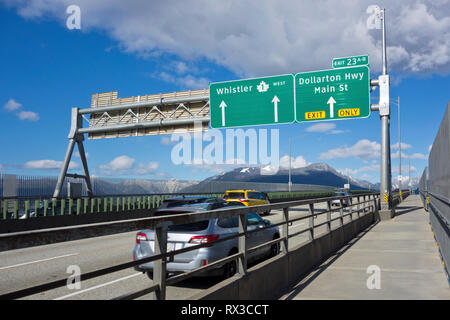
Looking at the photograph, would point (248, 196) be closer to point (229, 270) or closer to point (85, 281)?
point (229, 270)

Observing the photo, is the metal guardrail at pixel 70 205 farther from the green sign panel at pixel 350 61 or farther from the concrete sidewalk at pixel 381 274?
the green sign panel at pixel 350 61

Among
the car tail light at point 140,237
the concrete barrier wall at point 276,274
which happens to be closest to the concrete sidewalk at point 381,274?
the concrete barrier wall at point 276,274

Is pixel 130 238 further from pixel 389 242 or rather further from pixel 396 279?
pixel 396 279

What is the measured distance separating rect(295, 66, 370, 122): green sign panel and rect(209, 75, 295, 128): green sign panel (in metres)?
0.82

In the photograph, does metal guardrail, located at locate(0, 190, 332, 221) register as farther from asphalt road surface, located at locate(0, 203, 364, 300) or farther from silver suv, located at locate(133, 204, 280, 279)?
silver suv, located at locate(133, 204, 280, 279)

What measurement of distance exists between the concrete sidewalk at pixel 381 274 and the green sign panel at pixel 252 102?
10.6 metres

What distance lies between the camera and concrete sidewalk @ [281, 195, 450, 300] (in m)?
6.78

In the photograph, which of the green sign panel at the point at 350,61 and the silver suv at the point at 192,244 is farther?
the green sign panel at the point at 350,61

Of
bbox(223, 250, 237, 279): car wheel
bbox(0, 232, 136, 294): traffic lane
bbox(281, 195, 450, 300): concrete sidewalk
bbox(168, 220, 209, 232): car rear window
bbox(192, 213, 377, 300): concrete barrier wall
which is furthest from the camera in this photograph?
bbox(0, 232, 136, 294): traffic lane

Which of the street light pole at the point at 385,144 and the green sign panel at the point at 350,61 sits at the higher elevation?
the green sign panel at the point at 350,61

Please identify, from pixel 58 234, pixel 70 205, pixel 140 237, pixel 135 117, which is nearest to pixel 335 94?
pixel 135 117

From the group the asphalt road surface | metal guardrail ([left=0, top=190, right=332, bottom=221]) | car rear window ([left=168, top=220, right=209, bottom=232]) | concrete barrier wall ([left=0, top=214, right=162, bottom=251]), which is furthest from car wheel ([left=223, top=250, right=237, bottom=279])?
metal guardrail ([left=0, top=190, right=332, bottom=221])

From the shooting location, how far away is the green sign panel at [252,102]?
22469mm
